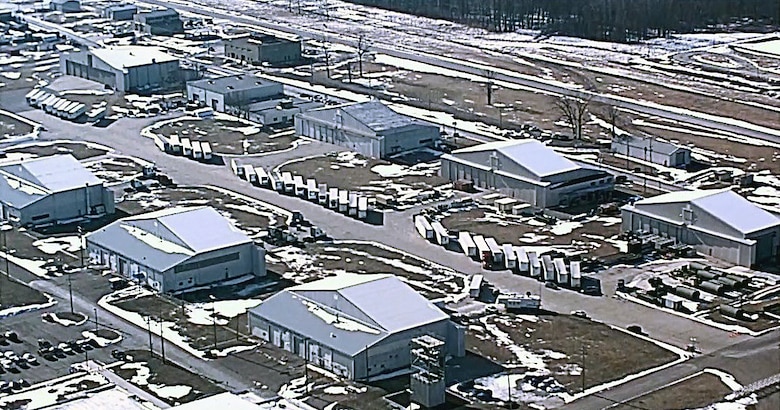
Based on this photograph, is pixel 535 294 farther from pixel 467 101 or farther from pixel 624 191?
pixel 467 101

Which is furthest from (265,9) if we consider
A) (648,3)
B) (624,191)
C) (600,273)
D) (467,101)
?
(600,273)

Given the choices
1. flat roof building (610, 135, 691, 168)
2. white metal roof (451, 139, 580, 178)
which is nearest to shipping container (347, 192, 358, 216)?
white metal roof (451, 139, 580, 178)

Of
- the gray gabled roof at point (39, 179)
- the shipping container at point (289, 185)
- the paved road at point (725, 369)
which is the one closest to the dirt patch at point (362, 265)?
the shipping container at point (289, 185)

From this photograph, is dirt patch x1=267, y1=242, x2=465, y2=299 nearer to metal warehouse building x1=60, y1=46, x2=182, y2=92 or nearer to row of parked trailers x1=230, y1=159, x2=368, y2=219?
row of parked trailers x1=230, y1=159, x2=368, y2=219

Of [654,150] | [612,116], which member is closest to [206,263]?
[654,150]

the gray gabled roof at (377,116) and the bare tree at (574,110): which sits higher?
the gray gabled roof at (377,116)

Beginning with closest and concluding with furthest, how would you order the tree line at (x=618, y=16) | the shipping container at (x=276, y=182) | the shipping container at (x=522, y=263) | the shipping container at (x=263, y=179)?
the shipping container at (x=522, y=263) → the shipping container at (x=276, y=182) → the shipping container at (x=263, y=179) → the tree line at (x=618, y=16)

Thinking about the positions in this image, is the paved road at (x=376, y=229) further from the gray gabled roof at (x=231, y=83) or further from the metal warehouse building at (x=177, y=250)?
the metal warehouse building at (x=177, y=250)
